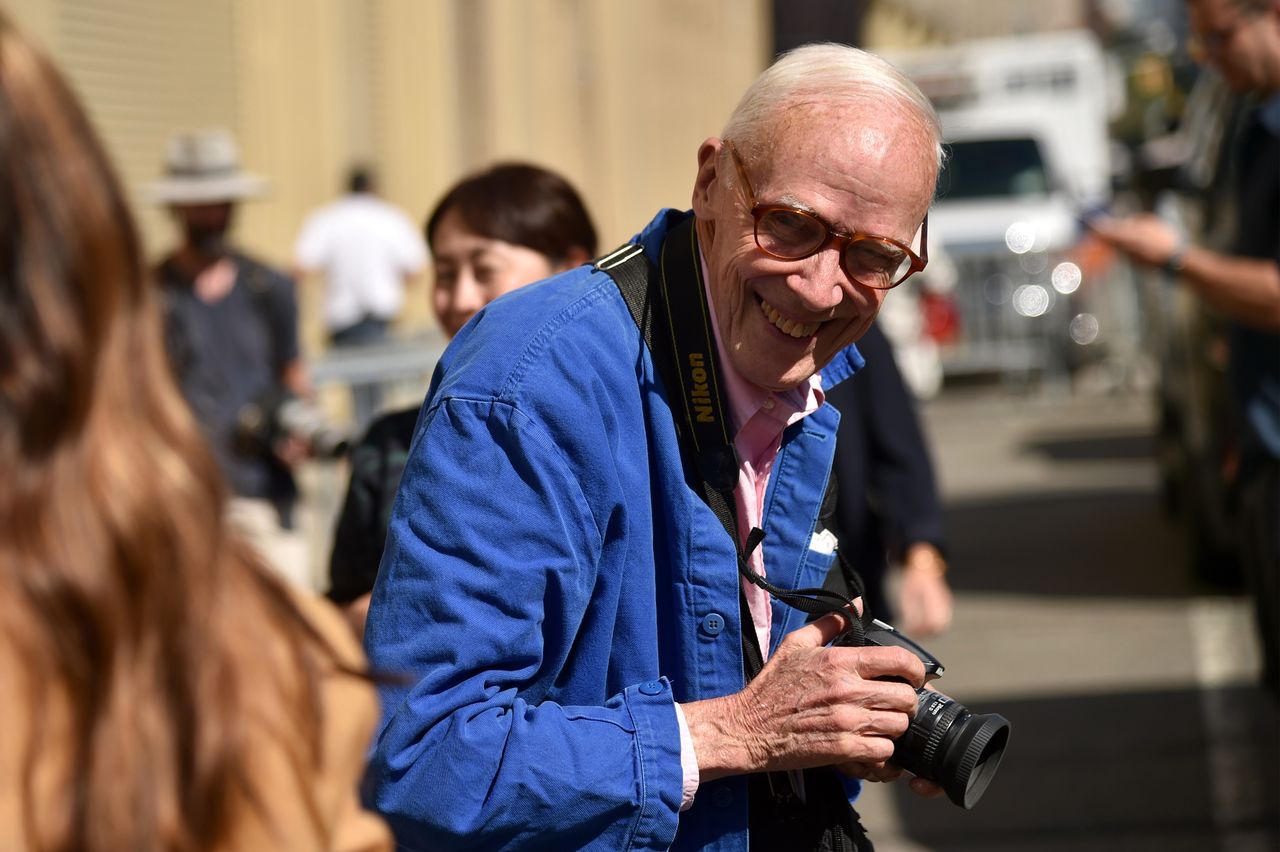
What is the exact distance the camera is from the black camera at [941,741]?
7.89ft

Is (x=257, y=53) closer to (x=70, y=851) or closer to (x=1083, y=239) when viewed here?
(x=1083, y=239)

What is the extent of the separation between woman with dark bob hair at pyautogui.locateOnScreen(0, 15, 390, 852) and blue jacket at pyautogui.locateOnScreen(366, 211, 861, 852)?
0.74 meters

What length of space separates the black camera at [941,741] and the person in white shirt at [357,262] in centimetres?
977

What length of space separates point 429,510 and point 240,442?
15.4 feet

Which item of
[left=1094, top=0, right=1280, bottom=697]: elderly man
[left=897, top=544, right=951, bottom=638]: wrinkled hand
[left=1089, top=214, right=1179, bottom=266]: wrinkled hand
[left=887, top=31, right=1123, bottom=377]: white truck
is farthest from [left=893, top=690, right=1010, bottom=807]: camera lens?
[left=887, top=31, right=1123, bottom=377]: white truck

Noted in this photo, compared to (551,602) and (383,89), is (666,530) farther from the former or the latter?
(383,89)

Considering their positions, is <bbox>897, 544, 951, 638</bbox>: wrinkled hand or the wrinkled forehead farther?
<bbox>897, 544, 951, 638</bbox>: wrinkled hand

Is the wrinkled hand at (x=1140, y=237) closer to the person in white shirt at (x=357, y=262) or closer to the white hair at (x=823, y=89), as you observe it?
the white hair at (x=823, y=89)

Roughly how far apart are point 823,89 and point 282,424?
450cm

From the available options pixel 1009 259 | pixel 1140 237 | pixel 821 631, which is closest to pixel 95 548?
pixel 821 631

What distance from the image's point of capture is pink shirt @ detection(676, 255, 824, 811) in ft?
8.05

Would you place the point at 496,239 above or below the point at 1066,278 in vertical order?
above

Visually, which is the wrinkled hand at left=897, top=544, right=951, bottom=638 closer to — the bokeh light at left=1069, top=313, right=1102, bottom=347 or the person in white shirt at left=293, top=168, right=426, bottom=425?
the person in white shirt at left=293, top=168, right=426, bottom=425

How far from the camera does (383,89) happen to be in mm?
15820
